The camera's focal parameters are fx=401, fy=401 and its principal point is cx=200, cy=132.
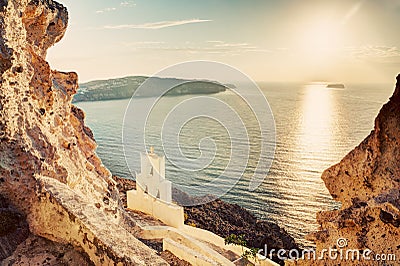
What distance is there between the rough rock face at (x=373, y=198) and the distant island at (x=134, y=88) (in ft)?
39.5

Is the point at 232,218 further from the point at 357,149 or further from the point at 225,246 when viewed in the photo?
the point at 357,149

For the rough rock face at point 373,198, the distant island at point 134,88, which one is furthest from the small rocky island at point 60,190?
the distant island at point 134,88

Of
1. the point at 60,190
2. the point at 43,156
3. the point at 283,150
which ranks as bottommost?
the point at 283,150

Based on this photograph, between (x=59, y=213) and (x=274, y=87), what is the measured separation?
87.8 meters

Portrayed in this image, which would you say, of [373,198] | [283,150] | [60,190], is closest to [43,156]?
[60,190]

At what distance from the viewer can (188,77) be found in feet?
50.6

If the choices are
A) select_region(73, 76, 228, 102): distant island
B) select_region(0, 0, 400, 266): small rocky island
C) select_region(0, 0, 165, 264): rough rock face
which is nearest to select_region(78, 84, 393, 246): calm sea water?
select_region(73, 76, 228, 102): distant island

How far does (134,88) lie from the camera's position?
26281 millimetres

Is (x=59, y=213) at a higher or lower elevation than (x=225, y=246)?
higher

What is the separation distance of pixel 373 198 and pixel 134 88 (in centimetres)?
2299

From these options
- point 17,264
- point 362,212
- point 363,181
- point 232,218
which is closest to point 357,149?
point 363,181

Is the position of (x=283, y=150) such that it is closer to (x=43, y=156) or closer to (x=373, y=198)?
(x=373, y=198)

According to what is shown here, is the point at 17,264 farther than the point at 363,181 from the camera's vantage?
No

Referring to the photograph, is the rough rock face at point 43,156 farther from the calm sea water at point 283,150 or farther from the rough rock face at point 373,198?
the calm sea water at point 283,150
